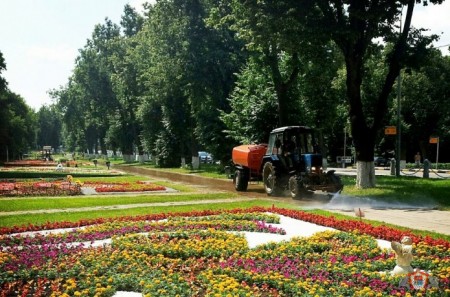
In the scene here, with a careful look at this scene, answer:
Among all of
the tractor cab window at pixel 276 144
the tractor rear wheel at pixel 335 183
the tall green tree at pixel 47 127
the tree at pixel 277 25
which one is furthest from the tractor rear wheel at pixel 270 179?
the tall green tree at pixel 47 127

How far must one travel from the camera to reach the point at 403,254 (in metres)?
6.74

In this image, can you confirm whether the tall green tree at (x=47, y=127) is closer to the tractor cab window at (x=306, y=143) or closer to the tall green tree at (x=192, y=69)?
the tall green tree at (x=192, y=69)

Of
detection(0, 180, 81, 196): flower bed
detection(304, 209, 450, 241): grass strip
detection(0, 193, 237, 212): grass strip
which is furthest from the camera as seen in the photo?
detection(0, 180, 81, 196): flower bed

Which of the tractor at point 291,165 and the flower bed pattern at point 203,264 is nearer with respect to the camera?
the flower bed pattern at point 203,264

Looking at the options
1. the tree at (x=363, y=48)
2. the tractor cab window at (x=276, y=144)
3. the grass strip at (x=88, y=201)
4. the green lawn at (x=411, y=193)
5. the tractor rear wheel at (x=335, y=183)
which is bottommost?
the grass strip at (x=88, y=201)

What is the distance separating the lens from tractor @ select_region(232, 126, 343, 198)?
1758cm

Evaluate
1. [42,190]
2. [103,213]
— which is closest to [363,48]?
[103,213]

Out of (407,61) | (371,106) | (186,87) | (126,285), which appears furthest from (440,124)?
(126,285)

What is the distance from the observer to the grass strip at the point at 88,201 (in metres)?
16.9

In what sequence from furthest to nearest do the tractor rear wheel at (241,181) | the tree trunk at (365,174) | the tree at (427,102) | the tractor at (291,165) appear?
the tree at (427,102)
the tractor rear wheel at (241,181)
the tree trunk at (365,174)
the tractor at (291,165)

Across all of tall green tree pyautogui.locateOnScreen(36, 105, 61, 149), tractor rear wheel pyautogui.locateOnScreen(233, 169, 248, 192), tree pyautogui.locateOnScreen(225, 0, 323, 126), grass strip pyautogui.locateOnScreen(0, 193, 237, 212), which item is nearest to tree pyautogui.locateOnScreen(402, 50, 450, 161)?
tree pyautogui.locateOnScreen(225, 0, 323, 126)

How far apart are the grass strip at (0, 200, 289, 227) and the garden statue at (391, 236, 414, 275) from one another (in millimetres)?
9283

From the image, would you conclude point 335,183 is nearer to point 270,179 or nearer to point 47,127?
point 270,179

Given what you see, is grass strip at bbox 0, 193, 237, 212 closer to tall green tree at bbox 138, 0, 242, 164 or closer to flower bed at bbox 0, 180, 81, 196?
flower bed at bbox 0, 180, 81, 196
